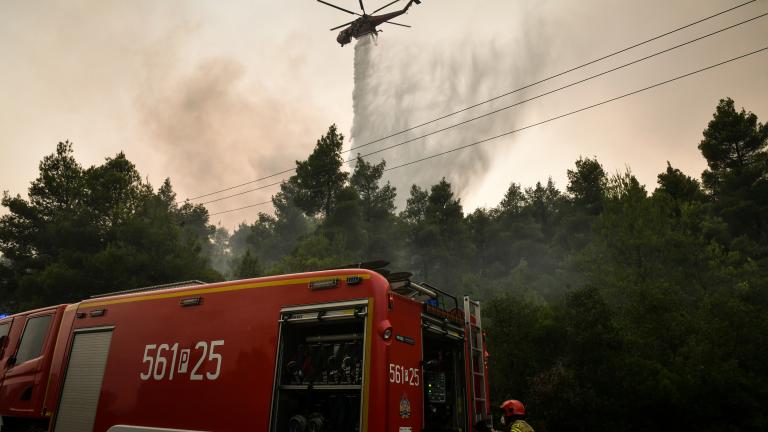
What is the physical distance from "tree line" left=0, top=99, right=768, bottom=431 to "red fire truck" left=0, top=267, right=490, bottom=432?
49.5ft

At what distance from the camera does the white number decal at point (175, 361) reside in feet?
19.3

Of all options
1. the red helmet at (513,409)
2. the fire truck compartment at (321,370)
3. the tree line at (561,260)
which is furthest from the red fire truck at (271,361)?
the tree line at (561,260)

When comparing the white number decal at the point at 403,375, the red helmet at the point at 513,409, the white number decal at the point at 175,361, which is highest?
the white number decal at the point at 175,361

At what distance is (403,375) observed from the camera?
207 inches

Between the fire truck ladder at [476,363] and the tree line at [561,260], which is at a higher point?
the tree line at [561,260]

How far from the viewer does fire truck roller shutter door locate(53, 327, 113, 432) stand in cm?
711

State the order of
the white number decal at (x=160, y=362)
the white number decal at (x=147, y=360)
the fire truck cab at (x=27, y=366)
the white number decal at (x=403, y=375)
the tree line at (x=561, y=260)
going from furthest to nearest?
the tree line at (x=561, y=260), the fire truck cab at (x=27, y=366), the white number decal at (x=147, y=360), the white number decal at (x=160, y=362), the white number decal at (x=403, y=375)

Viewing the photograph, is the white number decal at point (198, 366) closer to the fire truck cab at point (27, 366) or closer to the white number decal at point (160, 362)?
the white number decal at point (160, 362)

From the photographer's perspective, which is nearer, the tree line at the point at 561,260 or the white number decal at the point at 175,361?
the white number decal at the point at 175,361

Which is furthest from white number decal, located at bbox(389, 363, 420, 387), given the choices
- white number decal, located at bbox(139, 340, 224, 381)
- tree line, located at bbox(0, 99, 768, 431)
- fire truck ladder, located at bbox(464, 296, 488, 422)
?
tree line, located at bbox(0, 99, 768, 431)

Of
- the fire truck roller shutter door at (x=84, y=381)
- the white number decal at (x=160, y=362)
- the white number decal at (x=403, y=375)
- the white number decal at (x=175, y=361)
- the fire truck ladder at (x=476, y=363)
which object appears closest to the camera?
the white number decal at (x=403, y=375)

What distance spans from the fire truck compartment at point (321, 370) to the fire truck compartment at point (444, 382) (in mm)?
1218

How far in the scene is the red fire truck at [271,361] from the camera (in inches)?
204

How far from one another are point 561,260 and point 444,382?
141 feet
